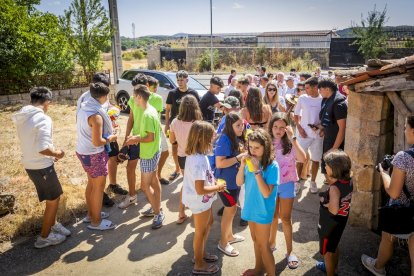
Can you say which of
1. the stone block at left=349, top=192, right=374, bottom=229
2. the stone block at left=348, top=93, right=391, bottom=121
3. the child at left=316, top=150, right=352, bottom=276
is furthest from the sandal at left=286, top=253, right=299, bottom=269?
the stone block at left=348, top=93, right=391, bottom=121

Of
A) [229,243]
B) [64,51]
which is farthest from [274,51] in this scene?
[229,243]

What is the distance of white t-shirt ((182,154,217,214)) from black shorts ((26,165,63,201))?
5.90ft

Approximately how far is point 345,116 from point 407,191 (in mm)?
2054

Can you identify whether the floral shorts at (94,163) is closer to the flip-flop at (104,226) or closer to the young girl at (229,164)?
the flip-flop at (104,226)

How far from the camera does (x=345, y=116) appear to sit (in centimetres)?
487

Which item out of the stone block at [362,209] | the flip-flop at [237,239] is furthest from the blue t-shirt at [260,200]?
the stone block at [362,209]

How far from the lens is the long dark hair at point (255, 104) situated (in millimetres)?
4742

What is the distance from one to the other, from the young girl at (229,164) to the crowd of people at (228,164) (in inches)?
0.5

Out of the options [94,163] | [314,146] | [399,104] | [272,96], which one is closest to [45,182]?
[94,163]

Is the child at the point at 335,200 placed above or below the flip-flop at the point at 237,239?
above

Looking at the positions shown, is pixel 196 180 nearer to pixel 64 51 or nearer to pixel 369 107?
pixel 369 107

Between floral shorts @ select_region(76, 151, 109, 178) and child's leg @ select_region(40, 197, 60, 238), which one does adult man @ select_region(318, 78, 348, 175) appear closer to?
floral shorts @ select_region(76, 151, 109, 178)

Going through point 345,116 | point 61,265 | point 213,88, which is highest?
point 213,88

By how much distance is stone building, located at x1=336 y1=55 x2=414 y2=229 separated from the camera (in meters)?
3.95
